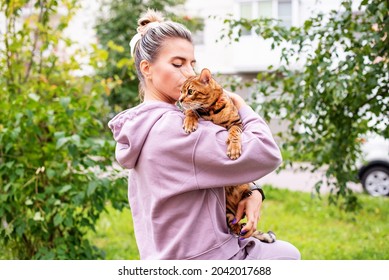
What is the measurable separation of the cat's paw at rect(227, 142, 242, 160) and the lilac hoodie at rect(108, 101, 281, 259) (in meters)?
0.01

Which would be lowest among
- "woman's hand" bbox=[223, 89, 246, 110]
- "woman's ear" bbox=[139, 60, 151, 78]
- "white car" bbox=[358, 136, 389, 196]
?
"white car" bbox=[358, 136, 389, 196]

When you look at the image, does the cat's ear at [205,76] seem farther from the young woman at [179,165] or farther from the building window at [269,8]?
the building window at [269,8]

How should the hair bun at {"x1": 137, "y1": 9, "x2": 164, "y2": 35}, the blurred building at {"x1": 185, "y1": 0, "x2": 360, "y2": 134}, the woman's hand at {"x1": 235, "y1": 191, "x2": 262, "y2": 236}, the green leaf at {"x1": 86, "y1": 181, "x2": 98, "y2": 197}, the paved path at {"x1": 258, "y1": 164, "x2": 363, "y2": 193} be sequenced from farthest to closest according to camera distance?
the blurred building at {"x1": 185, "y1": 0, "x2": 360, "y2": 134}, the paved path at {"x1": 258, "y1": 164, "x2": 363, "y2": 193}, the green leaf at {"x1": 86, "y1": 181, "x2": 98, "y2": 197}, the hair bun at {"x1": 137, "y1": 9, "x2": 164, "y2": 35}, the woman's hand at {"x1": 235, "y1": 191, "x2": 262, "y2": 236}

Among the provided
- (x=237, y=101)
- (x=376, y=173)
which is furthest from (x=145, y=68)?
(x=376, y=173)

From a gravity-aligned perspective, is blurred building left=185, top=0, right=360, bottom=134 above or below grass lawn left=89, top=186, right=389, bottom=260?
above

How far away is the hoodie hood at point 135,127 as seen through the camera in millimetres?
1927

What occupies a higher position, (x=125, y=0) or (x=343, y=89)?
(x=125, y=0)

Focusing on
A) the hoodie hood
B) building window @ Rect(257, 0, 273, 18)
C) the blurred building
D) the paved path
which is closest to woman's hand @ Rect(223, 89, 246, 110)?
the hoodie hood

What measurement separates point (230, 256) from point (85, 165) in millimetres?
2170

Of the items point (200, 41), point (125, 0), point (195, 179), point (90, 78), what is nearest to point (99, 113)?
point (90, 78)

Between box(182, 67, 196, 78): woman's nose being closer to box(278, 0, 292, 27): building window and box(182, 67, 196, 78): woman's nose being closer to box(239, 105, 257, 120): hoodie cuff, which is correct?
box(239, 105, 257, 120): hoodie cuff

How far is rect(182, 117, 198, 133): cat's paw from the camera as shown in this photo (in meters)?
1.88

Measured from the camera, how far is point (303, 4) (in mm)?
18984

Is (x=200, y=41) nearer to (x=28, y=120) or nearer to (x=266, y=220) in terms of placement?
(x=266, y=220)
